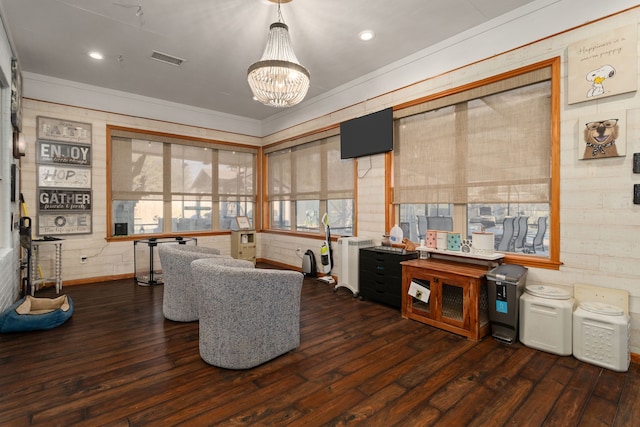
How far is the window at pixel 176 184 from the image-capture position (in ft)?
18.9

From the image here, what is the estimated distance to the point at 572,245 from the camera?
302 centimetres

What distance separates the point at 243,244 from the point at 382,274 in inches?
143

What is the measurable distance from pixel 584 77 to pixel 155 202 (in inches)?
258

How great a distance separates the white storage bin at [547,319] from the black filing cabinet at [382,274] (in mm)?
1346

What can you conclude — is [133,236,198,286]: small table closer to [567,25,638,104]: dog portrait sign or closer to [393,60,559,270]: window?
[393,60,559,270]: window

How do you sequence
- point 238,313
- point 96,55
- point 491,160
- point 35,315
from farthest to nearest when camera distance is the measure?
1. point 96,55
2. point 491,160
3. point 35,315
4. point 238,313

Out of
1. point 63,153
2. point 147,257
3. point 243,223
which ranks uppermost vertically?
point 63,153

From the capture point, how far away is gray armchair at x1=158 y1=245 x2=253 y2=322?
3447 millimetres

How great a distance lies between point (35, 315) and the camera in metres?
3.29

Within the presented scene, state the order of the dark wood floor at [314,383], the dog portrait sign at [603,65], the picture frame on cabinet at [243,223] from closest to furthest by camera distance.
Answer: the dark wood floor at [314,383], the dog portrait sign at [603,65], the picture frame on cabinet at [243,223]

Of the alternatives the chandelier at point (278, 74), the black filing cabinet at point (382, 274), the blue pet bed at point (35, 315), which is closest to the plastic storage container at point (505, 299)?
the black filing cabinet at point (382, 274)

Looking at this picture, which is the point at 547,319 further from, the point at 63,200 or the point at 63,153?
the point at 63,153

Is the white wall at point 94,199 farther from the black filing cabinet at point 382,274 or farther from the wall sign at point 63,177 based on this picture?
the black filing cabinet at point 382,274

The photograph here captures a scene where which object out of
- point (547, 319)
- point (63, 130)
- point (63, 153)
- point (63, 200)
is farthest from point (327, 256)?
point (63, 130)
